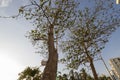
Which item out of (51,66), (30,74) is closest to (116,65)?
(30,74)

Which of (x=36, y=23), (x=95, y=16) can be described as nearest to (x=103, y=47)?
(x=95, y=16)

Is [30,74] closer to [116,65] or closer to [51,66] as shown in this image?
[51,66]

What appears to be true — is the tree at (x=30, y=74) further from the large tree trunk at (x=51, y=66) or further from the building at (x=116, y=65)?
the building at (x=116, y=65)

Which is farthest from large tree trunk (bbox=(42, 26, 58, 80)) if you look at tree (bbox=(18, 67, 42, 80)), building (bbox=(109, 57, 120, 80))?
building (bbox=(109, 57, 120, 80))

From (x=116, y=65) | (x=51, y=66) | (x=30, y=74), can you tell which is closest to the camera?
(x=51, y=66)

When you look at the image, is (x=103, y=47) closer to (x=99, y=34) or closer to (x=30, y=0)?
(x=99, y=34)

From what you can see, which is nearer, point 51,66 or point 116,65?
point 51,66

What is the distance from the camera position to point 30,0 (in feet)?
40.5

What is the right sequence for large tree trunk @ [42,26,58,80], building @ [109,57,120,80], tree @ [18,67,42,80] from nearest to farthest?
1. large tree trunk @ [42,26,58,80]
2. tree @ [18,67,42,80]
3. building @ [109,57,120,80]

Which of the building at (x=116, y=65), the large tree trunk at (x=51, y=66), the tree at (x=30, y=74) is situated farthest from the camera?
the building at (x=116, y=65)

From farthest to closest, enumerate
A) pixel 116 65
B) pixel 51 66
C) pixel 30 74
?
pixel 116 65, pixel 30 74, pixel 51 66

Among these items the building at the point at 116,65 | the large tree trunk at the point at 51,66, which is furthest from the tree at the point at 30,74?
the building at the point at 116,65

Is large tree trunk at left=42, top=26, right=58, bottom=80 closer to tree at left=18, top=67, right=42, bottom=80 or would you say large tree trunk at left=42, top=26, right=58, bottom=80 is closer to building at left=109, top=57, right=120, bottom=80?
tree at left=18, top=67, right=42, bottom=80

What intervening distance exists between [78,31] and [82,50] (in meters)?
2.74
